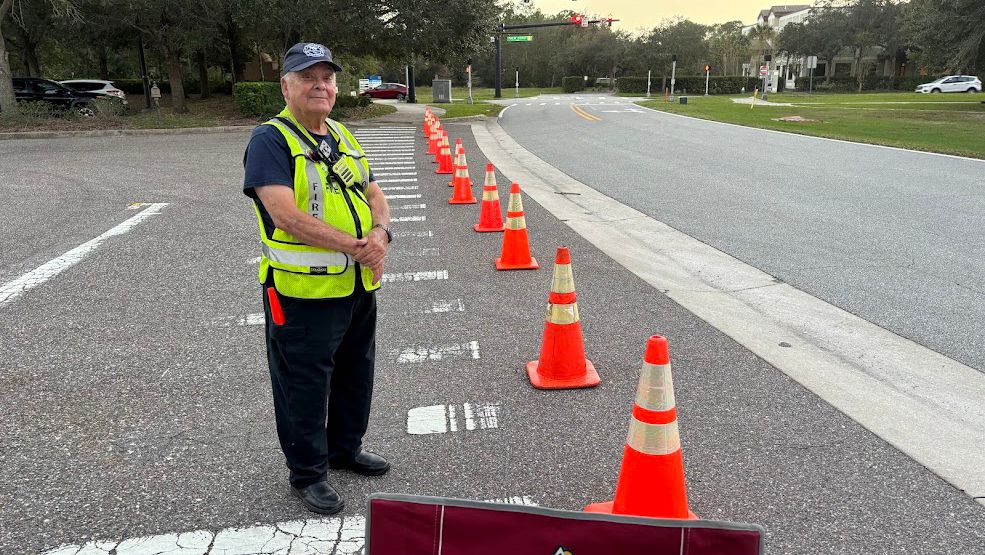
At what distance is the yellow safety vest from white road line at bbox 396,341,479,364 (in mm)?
1850

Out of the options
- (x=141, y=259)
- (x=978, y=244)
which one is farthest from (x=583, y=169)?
(x=141, y=259)

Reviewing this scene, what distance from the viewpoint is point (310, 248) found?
281 centimetres

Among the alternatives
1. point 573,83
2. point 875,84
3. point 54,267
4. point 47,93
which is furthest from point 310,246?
point 875,84

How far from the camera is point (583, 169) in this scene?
1390 centimetres

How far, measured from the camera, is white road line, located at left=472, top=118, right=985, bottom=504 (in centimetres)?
358

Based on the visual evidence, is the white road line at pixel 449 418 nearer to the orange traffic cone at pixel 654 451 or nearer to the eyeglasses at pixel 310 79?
the orange traffic cone at pixel 654 451

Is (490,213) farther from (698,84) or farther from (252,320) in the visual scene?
(698,84)

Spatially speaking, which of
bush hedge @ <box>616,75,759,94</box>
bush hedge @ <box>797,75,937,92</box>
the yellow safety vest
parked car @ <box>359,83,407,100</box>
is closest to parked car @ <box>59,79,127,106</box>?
parked car @ <box>359,83,407,100</box>

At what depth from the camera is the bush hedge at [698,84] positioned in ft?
228

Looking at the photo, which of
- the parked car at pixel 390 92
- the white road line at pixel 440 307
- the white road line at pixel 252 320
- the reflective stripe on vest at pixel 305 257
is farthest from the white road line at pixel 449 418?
the parked car at pixel 390 92

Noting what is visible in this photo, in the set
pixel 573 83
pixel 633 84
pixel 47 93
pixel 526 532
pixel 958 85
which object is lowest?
pixel 526 532

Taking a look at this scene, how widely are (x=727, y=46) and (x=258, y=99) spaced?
73.3m

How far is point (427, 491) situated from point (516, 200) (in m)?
3.86

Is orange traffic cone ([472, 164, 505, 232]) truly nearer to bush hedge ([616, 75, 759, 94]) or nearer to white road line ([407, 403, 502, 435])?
white road line ([407, 403, 502, 435])
